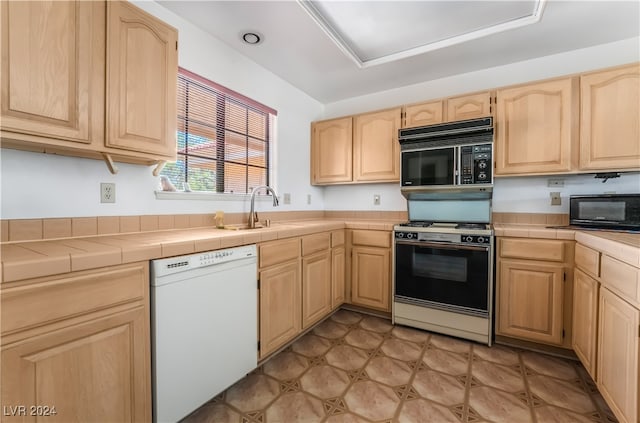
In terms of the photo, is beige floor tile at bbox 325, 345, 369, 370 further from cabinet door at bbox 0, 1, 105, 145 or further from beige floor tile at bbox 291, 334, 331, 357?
cabinet door at bbox 0, 1, 105, 145

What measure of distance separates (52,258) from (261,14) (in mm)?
1882

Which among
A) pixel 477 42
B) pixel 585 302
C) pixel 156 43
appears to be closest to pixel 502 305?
pixel 585 302

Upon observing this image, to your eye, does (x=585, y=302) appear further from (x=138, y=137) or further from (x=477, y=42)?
(x=138, y=137)

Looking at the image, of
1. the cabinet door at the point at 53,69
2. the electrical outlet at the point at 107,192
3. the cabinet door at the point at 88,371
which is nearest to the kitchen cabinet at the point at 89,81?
the cabinet door at the point at 53,69

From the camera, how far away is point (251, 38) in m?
2.21

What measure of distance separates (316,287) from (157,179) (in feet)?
4.86

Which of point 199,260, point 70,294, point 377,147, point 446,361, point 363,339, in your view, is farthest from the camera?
point 377,147

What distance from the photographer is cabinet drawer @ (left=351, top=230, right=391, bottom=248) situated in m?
2.70

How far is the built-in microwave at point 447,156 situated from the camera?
233cm

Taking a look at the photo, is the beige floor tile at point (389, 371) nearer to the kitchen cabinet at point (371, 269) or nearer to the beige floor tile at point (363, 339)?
the beige floor tile at point (363, 339)

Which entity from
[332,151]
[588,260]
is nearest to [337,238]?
[332,151]

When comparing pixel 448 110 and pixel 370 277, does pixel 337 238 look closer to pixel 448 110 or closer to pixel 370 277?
pixel 370 277

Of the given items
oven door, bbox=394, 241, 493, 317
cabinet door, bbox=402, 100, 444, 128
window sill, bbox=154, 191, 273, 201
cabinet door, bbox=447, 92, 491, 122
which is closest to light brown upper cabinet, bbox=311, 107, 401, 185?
cabinet door, bbox=402, 100, 444, 128

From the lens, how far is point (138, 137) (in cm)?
147
